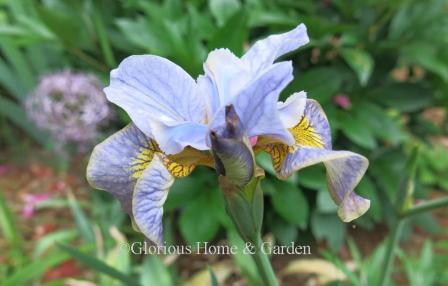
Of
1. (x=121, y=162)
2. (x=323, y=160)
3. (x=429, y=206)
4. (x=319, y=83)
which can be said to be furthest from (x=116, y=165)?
(x=319, y=83)

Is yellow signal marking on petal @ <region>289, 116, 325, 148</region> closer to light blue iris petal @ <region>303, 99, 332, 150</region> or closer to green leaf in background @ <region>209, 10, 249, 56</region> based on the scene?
light blue iris petal @ <region>303, 99, 332, 150</region>

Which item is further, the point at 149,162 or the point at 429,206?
the point at 429,206

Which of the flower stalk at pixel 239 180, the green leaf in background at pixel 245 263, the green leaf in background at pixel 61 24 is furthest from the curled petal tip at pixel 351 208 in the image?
the green leaf in background at pixel 61 24

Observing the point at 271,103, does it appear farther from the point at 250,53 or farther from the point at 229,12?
the point at 229,12

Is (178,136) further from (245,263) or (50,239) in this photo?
(50,239)

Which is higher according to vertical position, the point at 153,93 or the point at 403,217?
the point at 153,93

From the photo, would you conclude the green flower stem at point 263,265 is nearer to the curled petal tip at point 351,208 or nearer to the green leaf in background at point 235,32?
the curled petal tip at point 351,208

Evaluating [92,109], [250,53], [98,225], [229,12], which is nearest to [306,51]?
[229,12]
